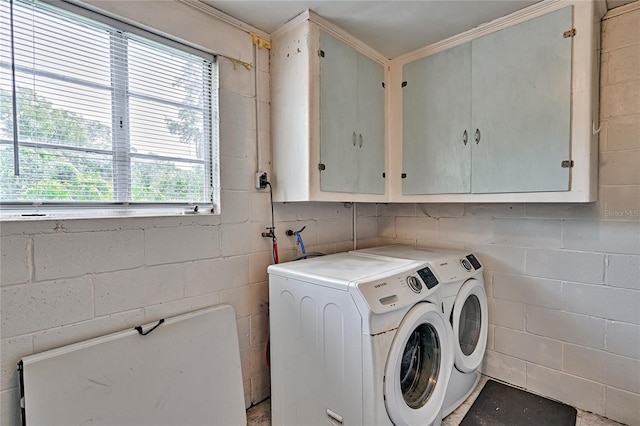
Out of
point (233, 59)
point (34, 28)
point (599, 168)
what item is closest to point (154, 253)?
point (34, 28)

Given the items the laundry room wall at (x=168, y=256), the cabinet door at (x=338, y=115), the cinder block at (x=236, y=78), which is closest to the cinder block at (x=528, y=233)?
the cabinet door at (x=338, y=115)

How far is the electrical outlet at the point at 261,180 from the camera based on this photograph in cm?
198

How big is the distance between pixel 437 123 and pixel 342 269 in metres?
1.24

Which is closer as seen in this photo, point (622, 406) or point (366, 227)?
point (622, 406)

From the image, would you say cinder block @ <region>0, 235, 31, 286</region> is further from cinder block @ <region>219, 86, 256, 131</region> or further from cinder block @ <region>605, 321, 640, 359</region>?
cinder block @ <region>605, 321, 640, 359</region>

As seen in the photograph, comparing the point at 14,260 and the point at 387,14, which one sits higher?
the point at 387,14

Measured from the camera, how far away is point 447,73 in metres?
2.15

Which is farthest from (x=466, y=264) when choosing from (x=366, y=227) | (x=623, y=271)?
(x=366, y=227)

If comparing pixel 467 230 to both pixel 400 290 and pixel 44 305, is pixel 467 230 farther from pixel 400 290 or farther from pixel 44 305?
pixel 44 305

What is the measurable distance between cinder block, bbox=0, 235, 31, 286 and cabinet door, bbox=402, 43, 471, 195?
6.96 feet

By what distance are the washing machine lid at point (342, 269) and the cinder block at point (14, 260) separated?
3.41 feet

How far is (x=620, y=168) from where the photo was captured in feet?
5.96

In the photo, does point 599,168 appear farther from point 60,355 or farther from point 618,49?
point 60,355

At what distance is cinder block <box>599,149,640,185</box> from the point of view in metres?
1.78
